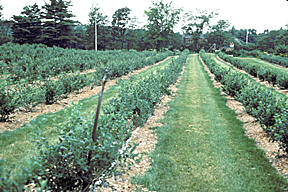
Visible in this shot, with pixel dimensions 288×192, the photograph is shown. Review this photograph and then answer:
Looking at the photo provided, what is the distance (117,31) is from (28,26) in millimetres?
27419

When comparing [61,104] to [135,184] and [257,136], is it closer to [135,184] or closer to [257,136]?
[135,184]

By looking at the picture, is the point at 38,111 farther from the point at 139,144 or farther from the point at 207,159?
the point at 207,159

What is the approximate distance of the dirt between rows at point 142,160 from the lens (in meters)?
3.94

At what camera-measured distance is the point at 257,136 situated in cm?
686

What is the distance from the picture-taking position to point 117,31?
2643 inches

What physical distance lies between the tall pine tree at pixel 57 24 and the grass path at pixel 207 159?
4427 cm

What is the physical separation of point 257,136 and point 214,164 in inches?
97.7

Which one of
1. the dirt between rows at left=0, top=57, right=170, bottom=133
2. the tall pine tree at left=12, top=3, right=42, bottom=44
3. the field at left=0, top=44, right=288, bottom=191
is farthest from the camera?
the tall pine tree at left=12, top=3, right=42, bottom=44

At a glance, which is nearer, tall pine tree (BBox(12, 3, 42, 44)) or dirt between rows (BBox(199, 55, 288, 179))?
dirt between rows (BBox(199, 55, 288, 179))

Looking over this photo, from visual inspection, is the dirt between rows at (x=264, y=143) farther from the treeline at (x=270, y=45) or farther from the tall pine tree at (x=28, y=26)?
the tall pine tree at (x=28, y=26)

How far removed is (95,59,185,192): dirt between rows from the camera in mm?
3939

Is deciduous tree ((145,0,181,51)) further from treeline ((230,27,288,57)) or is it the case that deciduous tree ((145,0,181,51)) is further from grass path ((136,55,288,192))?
grass path ((136,55,288,192))

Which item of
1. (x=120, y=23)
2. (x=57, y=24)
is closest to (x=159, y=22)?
(x=120, y=23)

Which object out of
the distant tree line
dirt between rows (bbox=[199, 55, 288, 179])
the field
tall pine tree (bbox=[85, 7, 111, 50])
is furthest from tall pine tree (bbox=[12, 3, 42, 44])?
dirt between rows (bbox=[199, 55, 288, 179])
